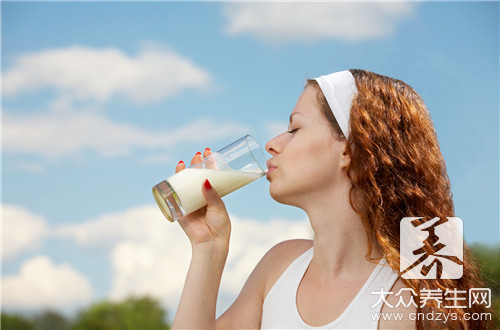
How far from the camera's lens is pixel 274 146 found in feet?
7.34

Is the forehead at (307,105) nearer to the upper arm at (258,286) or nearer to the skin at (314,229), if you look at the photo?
the skin at (314,229)

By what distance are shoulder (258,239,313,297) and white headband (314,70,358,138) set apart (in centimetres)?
66

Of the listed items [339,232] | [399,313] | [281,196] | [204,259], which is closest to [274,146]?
[281,196]

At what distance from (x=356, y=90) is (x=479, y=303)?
3.42 feet

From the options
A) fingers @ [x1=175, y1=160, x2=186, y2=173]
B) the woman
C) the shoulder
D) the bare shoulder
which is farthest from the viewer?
the shoulder

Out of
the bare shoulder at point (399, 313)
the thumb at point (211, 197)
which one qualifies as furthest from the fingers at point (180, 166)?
the bare shoulder at point (399, 313)

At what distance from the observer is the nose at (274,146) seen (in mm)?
2230

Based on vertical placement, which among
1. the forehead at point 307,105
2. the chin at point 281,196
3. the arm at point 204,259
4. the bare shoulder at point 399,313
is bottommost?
the bare shoulder at point 399,313

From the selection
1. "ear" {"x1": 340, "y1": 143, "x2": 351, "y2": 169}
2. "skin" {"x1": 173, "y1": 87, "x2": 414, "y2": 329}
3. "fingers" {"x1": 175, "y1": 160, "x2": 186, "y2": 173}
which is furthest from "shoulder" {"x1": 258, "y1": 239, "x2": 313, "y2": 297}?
"fingers" {"x1": 175, "y1": 160, "x2": 186, "y2": 173}

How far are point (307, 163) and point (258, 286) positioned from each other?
66cm

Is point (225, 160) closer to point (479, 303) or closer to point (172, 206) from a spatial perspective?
point (172, 206)

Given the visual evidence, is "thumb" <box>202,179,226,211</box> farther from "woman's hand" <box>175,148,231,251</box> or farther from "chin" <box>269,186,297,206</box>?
"chin" <box>269,186,297,206</box>

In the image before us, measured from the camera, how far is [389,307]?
6.59 ft

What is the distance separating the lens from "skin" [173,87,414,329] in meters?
2.15
